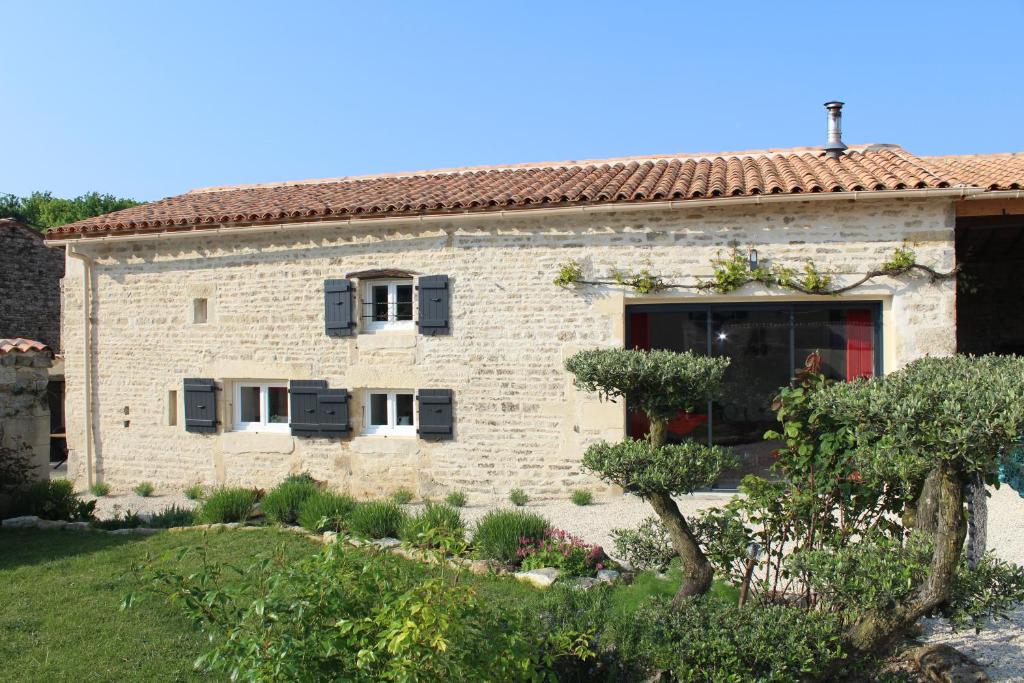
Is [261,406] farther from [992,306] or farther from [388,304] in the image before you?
[992,306]

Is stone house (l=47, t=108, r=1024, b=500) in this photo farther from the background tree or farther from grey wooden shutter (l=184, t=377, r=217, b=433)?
the background tree

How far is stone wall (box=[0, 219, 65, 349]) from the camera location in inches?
620

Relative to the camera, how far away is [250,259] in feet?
33.7

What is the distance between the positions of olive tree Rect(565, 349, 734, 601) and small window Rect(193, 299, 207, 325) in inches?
312

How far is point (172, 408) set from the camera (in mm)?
10750

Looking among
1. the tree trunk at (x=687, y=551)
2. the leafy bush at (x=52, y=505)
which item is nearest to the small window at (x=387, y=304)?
the leafy bush at (x=52, y=505)

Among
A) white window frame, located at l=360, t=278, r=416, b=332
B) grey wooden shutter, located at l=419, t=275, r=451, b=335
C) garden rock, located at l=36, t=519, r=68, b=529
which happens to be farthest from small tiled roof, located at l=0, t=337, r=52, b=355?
grey wooden shutter, located at l=419, t=275, r=451, b=335

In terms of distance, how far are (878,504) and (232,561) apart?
4933 millimetres

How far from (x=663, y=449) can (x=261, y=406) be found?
765cm

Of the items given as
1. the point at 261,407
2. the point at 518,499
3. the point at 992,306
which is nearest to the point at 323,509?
the point at 518,499

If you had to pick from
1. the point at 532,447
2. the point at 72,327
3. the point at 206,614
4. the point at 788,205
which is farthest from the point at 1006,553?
the point at 72,327

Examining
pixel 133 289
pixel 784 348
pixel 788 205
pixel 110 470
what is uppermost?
pixel 788 205

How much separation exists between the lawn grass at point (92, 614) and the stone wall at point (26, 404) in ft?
5.69

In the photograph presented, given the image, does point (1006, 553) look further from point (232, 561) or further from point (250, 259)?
point (250, 259)
